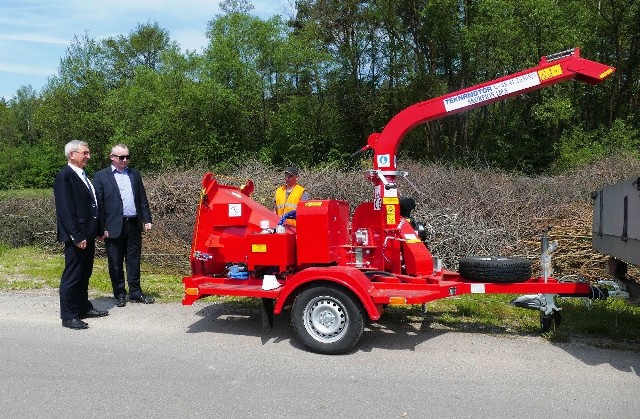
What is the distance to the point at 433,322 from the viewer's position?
22.4ft

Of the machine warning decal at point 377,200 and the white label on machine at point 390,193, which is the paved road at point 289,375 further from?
the white label on machine at point 390,193

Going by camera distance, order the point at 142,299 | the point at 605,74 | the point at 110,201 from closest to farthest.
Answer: the point at 605,74, the point at 110,201, the point at 142,299

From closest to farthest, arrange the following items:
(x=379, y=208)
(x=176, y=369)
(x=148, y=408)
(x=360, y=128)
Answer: (x=148, y=408) → (x=176, y=369) → (x=379, y=208) → (x=360, y=128)

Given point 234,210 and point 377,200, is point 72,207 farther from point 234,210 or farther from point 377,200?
point 377,200

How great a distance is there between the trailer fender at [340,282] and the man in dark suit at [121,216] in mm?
3052

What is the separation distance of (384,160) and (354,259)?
1173 mm

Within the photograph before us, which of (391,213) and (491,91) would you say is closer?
(491,91)

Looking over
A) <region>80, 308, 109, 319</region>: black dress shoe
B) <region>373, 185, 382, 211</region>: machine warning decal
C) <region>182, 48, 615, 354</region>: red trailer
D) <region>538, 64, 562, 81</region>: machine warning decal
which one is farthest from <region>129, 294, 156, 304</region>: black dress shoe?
<region>538, 64, 562, 81</region>: machine warning decal

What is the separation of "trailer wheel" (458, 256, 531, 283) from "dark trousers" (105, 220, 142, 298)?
4.63 metres

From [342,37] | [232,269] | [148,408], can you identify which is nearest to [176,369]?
[148,408]

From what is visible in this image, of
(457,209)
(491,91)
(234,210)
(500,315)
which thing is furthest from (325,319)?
(457,209)

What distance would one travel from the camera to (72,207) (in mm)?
6727

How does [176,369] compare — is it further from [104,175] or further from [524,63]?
[524,63]

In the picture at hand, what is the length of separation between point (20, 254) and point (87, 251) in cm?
721
